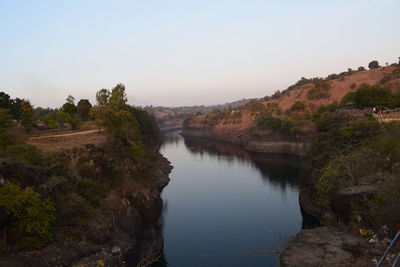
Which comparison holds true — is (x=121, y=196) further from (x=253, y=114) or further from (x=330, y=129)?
(x=253, y=114)

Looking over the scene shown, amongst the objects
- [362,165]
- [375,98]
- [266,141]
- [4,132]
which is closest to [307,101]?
[266,141]

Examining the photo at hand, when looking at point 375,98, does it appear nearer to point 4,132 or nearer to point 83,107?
point 83,107

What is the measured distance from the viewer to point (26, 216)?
835 inches

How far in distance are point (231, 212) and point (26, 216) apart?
2574 cm

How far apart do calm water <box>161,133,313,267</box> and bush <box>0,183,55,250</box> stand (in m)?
11.8

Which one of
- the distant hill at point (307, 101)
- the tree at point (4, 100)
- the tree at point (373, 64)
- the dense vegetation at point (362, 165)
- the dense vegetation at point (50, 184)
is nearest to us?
the dense vegetation at point (362, 165)

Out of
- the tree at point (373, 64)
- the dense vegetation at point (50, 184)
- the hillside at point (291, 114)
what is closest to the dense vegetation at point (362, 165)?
the dense vegetation at point (50, 184)

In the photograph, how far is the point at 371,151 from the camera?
2933cm

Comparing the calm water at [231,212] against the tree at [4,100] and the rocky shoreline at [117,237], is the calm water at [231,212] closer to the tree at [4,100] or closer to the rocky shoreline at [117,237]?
the rocky shoreline at [117,237]

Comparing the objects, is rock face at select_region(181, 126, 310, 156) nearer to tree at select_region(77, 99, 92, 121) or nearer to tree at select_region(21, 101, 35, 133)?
tree at select_region(77, 99, 92, 121)

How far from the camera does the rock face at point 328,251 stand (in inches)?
512

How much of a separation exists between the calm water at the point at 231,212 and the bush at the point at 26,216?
11.8 m

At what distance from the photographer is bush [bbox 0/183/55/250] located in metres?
20.5

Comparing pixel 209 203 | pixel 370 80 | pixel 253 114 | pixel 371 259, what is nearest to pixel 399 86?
pixel 370 80
